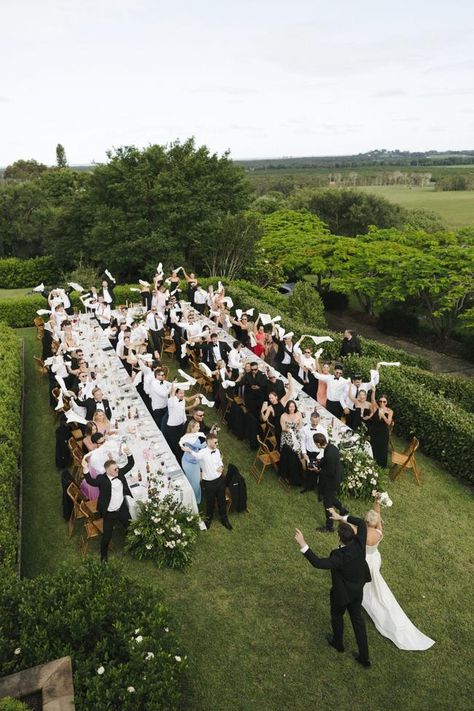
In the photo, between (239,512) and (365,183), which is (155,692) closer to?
(239,512)

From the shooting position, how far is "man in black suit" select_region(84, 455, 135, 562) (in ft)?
25.4

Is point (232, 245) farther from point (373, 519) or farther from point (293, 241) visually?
point (373, 519)

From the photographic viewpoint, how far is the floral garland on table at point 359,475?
32.9ft

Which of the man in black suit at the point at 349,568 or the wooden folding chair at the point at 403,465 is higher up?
the man in black suit at the point at 349,568

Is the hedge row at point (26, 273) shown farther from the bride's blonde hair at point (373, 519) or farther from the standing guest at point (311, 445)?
the bride's blonde hair at point (373, 519)

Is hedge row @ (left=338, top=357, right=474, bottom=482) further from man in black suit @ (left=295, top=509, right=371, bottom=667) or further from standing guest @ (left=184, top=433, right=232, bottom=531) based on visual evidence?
man in black suit @ (left=295, top=509, right=371, bottom=667)

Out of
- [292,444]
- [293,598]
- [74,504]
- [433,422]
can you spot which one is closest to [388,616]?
[293,598]

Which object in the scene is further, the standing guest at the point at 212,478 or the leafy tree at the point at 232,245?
the leafy tree at the point at 232,245

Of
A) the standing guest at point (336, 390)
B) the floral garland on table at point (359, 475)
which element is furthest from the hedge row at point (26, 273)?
the floral garland on table at point (359, 475)

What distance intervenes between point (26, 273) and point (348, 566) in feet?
130

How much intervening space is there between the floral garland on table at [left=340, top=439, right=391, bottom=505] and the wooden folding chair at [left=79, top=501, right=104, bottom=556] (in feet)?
15.5

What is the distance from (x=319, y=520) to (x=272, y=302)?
1725 cm

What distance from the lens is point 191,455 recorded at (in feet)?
30.2

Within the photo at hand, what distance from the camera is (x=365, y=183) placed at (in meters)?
148
